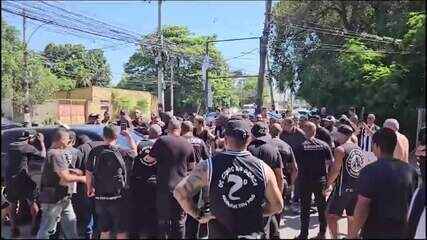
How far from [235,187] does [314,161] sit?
337cm

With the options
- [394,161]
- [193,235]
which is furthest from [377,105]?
[394,161]

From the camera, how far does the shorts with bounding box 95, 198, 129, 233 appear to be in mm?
5902

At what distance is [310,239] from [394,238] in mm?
3753

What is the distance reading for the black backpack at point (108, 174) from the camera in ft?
19.4

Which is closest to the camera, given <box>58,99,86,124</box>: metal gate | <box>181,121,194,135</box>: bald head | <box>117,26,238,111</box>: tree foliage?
<box>181,121,194,135</box>: bald head

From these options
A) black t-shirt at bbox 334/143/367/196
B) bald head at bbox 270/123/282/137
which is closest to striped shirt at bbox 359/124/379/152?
bald head at bbox 270/123/282/137

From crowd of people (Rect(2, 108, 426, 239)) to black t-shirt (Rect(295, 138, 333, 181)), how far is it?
0.01 meters

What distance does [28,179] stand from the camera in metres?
7.44

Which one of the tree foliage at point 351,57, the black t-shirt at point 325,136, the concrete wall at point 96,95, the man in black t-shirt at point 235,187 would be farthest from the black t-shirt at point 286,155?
the concrete wall at point 96,95

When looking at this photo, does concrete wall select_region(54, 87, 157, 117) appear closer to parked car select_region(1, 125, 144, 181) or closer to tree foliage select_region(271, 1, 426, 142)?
tree foliage select_region(271, 1, 426, 142)

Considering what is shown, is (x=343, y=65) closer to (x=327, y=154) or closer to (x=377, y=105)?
(x=377, y=105)

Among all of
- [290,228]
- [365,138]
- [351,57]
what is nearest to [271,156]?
[290,228]

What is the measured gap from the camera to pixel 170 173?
6148mm

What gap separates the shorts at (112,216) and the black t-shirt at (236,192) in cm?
206
